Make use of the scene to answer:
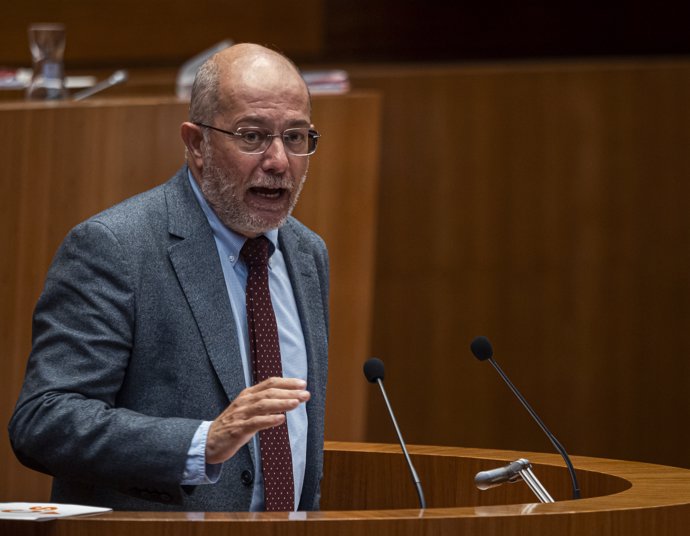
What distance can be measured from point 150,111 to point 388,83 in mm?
1840

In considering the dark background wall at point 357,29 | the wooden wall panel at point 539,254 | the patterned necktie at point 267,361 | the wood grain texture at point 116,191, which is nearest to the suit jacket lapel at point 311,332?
the patterned necktie at point 267,361

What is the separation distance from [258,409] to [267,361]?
468 millimetres

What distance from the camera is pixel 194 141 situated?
2275 mm

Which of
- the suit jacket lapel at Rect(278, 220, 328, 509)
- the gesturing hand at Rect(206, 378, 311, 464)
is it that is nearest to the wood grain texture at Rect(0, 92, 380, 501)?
the suit jacket lapel at Rect(278, 220, 328, 509)

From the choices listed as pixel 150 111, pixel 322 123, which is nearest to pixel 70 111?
pixel 150 111

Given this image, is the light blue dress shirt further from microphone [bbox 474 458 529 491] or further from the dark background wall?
the dark background wall

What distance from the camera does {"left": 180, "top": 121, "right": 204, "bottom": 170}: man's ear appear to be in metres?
2.26

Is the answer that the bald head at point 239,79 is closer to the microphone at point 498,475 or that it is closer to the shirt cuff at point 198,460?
the shirt cuff at point 198,460

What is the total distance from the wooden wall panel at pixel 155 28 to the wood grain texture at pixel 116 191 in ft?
6.02

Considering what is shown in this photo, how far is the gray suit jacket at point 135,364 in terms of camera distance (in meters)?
1.82

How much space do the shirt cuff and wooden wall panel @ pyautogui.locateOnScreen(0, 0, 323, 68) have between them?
4.02 metres

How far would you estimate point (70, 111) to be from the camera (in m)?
3.66

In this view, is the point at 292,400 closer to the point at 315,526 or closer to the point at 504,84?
the point at 315,526

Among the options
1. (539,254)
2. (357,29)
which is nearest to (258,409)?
(539,254)
